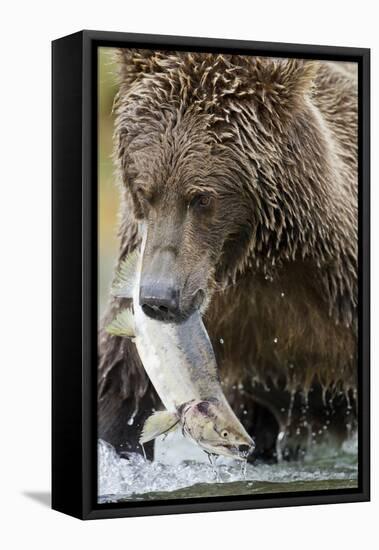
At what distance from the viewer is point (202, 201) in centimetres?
819

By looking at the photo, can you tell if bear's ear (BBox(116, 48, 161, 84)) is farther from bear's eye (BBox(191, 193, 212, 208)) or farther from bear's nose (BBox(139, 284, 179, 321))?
bear's nose (BBox(139, 284, 179, 321))

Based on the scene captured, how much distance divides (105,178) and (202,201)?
0.54 metres

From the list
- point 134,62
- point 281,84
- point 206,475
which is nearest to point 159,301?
point 206,475

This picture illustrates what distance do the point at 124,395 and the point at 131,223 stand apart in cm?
93

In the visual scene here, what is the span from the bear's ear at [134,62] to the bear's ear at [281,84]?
58 cm

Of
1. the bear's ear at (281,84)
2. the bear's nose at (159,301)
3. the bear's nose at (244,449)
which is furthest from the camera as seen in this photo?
the bear's nose at (244,449)

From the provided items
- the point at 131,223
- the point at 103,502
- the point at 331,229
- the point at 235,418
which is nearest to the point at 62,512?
the point at 103,502

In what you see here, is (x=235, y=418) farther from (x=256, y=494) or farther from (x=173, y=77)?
(x=173, y=77)

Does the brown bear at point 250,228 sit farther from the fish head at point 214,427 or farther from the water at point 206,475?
the fish head at point 214,427

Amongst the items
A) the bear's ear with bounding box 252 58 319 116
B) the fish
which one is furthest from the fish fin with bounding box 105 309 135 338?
the bear's ear with bounding box 252 58 319 116

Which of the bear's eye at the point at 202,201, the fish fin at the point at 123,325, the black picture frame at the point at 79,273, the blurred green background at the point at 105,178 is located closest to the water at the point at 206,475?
the black picture frame at the point at 79,273

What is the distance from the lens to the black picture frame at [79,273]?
7.95 m

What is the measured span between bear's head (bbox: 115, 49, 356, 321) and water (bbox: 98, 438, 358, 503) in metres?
0.80

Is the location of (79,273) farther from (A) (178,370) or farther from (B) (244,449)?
(B) (244,449)
